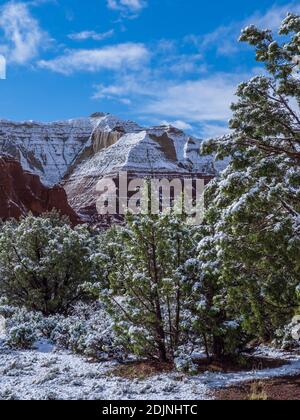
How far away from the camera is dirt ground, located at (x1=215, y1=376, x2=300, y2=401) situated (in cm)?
761

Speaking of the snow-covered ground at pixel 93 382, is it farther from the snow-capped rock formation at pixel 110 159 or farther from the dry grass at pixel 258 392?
the snow-capped rock formation at pixel 110 159

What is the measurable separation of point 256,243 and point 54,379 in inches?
197

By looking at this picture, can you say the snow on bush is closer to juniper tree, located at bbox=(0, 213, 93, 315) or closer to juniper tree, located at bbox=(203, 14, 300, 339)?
juniper tree, located at bbox=(203, 14, 300, 339)

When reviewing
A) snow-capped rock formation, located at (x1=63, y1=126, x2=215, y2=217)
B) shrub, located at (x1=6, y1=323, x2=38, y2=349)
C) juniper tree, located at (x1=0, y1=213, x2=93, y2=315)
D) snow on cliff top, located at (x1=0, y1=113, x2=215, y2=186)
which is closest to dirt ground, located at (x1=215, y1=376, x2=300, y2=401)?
shrub, located at (x1=6, y1=323, x2=38, y2=349)

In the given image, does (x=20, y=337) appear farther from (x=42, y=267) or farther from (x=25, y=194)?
(x=25, y=194)

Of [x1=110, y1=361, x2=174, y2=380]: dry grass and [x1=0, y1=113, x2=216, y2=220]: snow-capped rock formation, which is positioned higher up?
[x1=0, y1=113, x2=216, y2=220]: snow-capped rock formation

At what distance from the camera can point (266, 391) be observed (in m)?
8.02

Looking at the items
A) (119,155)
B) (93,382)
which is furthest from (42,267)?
(119,155)

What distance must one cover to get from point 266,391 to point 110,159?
5678 inches

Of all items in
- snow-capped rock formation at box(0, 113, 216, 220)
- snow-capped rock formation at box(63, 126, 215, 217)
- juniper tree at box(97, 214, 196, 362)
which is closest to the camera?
juniper tree at box(97, 214, 196, 362)

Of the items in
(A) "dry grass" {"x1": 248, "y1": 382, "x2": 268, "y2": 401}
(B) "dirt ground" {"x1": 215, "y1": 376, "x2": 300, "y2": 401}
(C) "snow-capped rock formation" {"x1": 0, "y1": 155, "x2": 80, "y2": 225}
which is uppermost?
(C) "snow-capped rock formation" {"x1": 0, "y1": 155, "x2": 80, "y2": 225}

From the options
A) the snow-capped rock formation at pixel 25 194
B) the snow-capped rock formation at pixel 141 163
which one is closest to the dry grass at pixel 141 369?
the snow-capped rock formation at pixel 25 194

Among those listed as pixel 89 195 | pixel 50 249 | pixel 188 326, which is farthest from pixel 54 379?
pixel 89 195

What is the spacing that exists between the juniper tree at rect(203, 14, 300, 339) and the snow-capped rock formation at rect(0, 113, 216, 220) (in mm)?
93129
